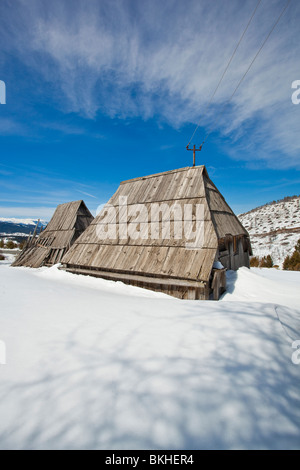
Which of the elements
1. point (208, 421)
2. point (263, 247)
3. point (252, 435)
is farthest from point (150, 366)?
point (263, 247)

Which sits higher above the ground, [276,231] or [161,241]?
[276,231]

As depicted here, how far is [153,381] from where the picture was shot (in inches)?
96.0

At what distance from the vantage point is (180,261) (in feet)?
26.3

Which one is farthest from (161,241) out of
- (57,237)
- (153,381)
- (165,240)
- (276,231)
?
(276,231)

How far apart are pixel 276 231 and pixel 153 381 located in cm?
5356

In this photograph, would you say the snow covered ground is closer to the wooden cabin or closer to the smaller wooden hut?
the wooden cabin

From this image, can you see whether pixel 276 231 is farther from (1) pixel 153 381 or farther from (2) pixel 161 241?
(1) pixel 153 381

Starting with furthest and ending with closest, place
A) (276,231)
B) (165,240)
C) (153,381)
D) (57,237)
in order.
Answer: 1. (276,231)
2. (57,237)
3. (165,240)
4. (153,381)

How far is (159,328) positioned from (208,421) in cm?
179

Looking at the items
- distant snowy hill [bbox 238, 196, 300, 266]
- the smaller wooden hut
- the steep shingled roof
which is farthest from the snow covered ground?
distant snowy hill [bbox 238, 196, 300, 266]

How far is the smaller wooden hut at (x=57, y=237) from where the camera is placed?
16661mm

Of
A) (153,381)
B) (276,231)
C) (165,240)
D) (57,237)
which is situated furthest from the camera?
(276,231)

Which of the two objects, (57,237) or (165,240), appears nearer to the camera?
(165,240)

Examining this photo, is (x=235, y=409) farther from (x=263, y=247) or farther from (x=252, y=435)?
(x=263, y=247)
